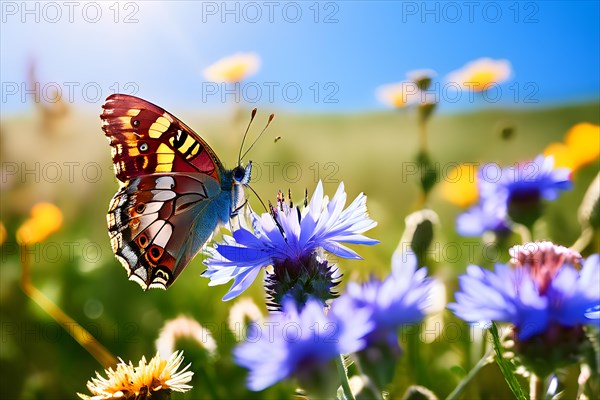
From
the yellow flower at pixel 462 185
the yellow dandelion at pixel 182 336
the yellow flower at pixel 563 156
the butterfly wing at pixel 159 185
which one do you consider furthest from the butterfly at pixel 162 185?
the yellow flower at pixel 462 185

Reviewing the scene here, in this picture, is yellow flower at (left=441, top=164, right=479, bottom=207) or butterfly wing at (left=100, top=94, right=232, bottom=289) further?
yellow flower at (left=441, top=164, right=479, bottom=207)

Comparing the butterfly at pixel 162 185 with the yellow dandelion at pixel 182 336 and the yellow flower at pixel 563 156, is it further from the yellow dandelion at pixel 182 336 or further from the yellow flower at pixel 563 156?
the yellow flower at pixel 563 156

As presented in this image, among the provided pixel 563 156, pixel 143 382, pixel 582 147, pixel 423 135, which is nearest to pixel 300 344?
pixel 143 382

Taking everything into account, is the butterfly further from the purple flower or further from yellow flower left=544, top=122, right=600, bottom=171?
yellow flower left=544, top=122, right=600, bottom=171

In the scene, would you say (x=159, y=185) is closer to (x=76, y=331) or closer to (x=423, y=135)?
(x=76, y=331)

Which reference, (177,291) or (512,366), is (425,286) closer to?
(512,366)

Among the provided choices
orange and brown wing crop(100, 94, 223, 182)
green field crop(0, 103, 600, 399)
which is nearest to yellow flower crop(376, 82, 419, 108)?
green field crop(0, 103, 600, 399)

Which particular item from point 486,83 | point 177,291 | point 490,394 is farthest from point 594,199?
point 177,291
